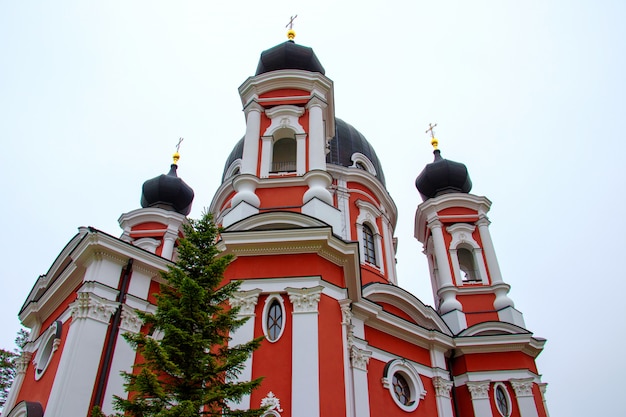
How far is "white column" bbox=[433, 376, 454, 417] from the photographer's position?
1470cm

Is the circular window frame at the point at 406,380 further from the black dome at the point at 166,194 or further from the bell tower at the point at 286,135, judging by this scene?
the black dome at the point at 166,194

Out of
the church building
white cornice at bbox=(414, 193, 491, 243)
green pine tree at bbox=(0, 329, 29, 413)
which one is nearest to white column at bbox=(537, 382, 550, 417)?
the church building

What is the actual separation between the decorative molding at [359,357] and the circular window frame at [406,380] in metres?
0.96

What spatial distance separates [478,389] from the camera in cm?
1580

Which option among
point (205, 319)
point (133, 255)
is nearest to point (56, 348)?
point (133, 255)

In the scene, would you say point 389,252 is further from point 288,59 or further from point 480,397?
point 288,59

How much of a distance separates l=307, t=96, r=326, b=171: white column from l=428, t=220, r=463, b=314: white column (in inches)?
301

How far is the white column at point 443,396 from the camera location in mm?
14703

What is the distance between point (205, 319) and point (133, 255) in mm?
5540

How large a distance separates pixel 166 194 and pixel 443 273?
38.3ft

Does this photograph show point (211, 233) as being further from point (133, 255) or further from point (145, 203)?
point (145, 203)

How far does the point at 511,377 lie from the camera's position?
1622cm

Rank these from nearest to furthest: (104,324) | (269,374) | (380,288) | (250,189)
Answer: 1. (269,374)
2. (104,324)
3. (250,189)
4. (380,288)

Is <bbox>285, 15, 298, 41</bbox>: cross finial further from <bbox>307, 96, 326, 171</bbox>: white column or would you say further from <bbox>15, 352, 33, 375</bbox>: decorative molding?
<bbox>15, 352, 33, 375</bbox>: decorative molding
